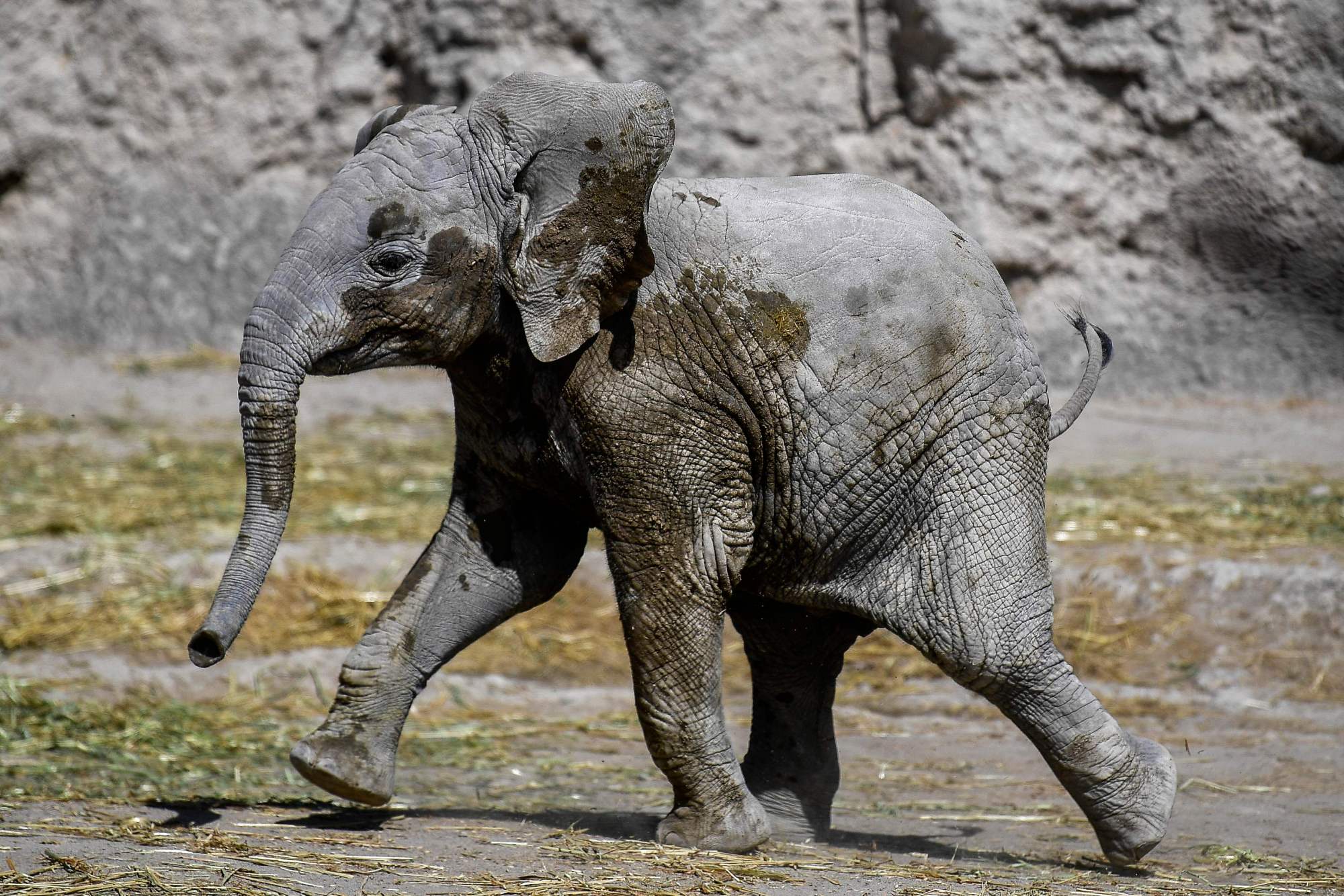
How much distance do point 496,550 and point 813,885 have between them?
4.42 feet

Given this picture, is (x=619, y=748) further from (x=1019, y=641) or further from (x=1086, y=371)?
(x=1086, y=371)

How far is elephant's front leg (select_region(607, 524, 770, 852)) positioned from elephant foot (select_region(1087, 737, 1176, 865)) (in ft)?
2.90

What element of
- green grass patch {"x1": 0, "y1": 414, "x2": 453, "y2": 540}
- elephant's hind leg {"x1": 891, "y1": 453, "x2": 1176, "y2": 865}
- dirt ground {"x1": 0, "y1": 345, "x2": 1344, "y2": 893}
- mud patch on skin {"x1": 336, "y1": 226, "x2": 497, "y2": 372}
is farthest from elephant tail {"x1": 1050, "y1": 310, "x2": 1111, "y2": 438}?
green grass patch {"x1": 0, "y1": 414, "x2": 453, "y2": 540}

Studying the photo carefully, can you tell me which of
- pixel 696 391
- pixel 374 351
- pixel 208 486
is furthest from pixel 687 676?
pixel 208 486

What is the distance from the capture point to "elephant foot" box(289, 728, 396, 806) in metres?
4.38

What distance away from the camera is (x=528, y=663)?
22.7 feet

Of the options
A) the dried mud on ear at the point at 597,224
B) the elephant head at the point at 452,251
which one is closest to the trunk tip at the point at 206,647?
the elephant head at the point at 452,251

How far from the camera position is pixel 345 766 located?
14.5 ft

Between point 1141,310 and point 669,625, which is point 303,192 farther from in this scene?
point 669,625

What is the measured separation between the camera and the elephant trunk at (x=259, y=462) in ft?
12.4

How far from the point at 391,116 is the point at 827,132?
26.0 feet

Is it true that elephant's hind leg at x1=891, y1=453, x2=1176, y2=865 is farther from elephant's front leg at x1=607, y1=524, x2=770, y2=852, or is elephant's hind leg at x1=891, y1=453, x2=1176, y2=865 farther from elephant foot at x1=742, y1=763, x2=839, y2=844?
elephant foot at x1=742, y1=763, x2=839, y2=844

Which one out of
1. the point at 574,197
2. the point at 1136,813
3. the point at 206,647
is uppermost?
the point at 574,197

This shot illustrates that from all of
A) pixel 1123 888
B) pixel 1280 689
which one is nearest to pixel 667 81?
pixel 1280 689
